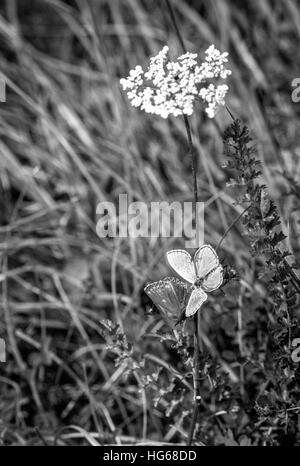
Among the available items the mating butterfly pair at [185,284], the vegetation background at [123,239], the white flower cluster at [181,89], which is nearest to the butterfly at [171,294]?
the mating butterfly pair at [185,284]

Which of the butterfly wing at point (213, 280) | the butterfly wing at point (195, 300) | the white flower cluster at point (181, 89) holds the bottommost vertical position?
the butterfly wing at point (195, 300)

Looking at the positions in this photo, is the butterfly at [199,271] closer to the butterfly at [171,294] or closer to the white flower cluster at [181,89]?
the butterfly at [171,294]

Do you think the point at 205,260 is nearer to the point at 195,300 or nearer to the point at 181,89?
the point at 195,300

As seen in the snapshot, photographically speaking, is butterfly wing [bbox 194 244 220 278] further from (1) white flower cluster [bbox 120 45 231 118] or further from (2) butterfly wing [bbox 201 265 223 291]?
(1) white flower cluster [bbox 120 45 231 118]

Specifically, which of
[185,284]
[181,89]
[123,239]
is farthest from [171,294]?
[123,239]

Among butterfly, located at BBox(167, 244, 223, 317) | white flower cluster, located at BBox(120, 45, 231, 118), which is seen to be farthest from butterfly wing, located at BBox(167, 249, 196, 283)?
white flower cluster, located at BBox(120, 45, 231, 118)
